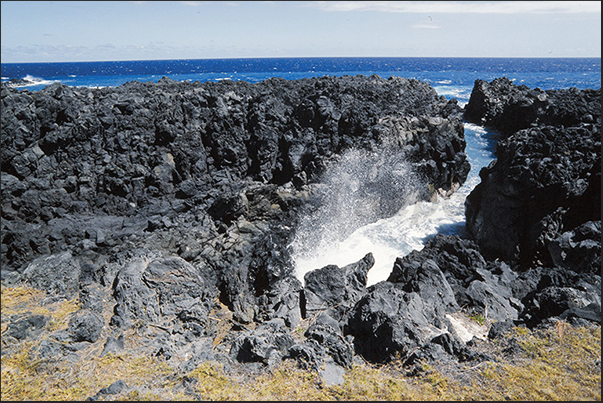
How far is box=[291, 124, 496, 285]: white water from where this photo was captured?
70.2 feet

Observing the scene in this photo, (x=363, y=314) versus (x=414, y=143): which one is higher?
(x=414, y=143)

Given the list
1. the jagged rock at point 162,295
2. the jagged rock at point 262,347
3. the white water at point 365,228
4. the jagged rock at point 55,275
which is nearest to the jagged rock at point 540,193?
the white water at point 365,228

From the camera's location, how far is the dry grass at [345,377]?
29.2ft

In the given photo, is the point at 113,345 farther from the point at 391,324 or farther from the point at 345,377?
the point at 391,324

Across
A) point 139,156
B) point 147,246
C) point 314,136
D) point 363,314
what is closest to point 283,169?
point 314,136

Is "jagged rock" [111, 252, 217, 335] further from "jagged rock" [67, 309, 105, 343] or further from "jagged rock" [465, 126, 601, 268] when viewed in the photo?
"jagged rock" [465, 126, 601, 268]

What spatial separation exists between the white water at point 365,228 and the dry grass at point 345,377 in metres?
9.48

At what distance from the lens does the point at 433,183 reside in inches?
1121

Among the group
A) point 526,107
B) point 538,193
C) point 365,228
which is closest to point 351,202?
point 365,228

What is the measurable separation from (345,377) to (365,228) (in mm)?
15622

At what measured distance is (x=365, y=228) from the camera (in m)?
24.9

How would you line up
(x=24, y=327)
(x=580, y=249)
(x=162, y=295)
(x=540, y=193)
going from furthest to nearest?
(x=540, y=193), (x=580, y=249), (x=162, y=295), (x=24, y=327)

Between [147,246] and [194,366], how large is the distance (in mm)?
9814

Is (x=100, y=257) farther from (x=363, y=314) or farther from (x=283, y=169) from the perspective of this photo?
(x=283, y=169)
